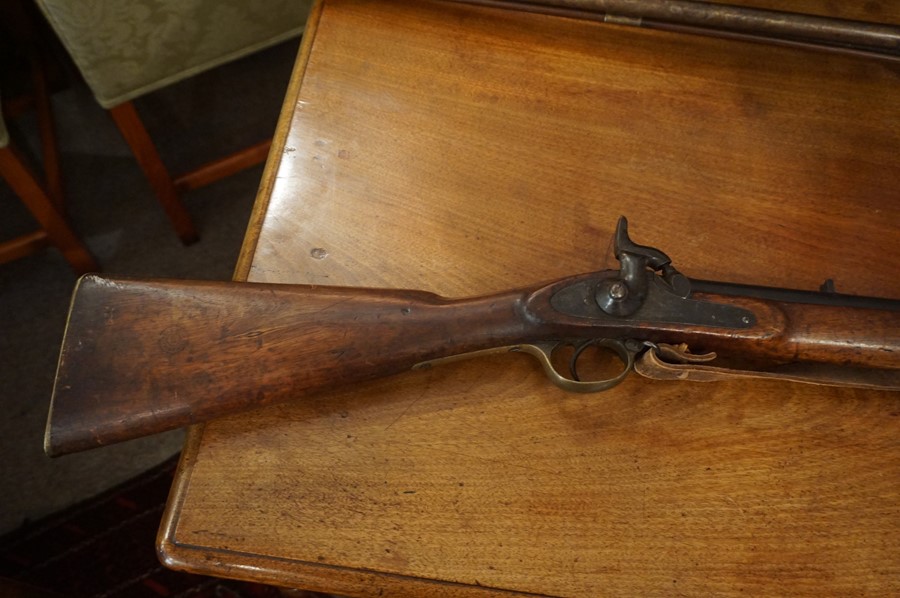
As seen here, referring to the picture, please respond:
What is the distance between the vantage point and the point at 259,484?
3.84ft

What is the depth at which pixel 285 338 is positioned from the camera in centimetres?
115

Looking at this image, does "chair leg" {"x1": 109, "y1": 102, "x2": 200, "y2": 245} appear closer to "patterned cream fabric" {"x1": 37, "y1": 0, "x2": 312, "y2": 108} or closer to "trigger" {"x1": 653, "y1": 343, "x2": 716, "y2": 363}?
"patterned cream fabric" {"x1": 37, "y1": 0, "x2": 312, "y2": 108}

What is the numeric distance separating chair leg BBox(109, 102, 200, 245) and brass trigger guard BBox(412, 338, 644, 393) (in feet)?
4.34

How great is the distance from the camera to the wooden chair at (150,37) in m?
1.70

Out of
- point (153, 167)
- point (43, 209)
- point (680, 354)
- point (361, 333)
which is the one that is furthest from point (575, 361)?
point (43, 209)

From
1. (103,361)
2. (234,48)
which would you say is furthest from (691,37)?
(103,361)

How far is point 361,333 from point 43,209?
4.71ft

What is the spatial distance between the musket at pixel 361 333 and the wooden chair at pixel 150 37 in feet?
2.80

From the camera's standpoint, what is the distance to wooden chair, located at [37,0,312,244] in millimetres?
1701

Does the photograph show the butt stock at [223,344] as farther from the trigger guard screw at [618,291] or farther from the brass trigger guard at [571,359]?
the trigger guard screw at [618,291]

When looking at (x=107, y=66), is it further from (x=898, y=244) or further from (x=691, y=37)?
(x=898, y=244)

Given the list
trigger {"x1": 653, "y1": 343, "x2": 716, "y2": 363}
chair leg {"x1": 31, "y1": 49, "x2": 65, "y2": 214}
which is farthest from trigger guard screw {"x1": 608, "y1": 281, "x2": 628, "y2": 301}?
chair leg {"x1": 31, "y1": 49, "x2": 65, "y2": 214}

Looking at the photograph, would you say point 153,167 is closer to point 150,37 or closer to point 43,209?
point 43,209

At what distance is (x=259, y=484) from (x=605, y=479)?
0.57 metres
